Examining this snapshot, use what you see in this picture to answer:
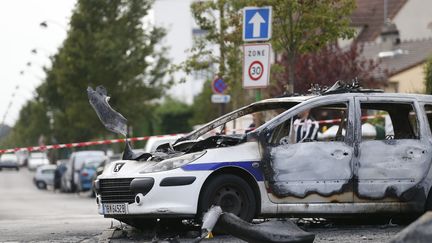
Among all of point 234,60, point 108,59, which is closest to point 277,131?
point 234,60

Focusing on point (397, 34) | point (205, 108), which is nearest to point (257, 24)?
point (397, 34)

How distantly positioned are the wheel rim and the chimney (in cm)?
Result: 5185

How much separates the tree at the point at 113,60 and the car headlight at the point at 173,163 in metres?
35.0

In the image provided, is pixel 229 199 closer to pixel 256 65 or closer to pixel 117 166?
pixel 117 166

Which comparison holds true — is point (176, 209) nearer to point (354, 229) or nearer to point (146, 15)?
point (354, 229)

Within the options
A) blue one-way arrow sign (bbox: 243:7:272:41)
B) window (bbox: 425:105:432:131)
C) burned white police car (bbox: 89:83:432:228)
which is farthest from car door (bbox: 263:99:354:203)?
blue one-way arrow sign (bbox: 243:7:272:41)

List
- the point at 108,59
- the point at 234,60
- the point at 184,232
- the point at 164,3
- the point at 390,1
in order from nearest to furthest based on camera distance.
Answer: the point at 184,232 < the point at 234,60 < the point at 108,59 < the point at 390,1 < the point at 164,3

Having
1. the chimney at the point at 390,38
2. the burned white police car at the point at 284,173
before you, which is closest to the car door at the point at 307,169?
the burned white police car at the point at 284,173

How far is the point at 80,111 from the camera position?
159ft

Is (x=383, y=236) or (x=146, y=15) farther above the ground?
(x=146, y=15)

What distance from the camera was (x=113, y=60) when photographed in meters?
45.3

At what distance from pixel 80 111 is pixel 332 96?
3847 centimetres

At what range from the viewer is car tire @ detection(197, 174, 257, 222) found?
9953 mm

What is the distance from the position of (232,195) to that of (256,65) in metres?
5.99
